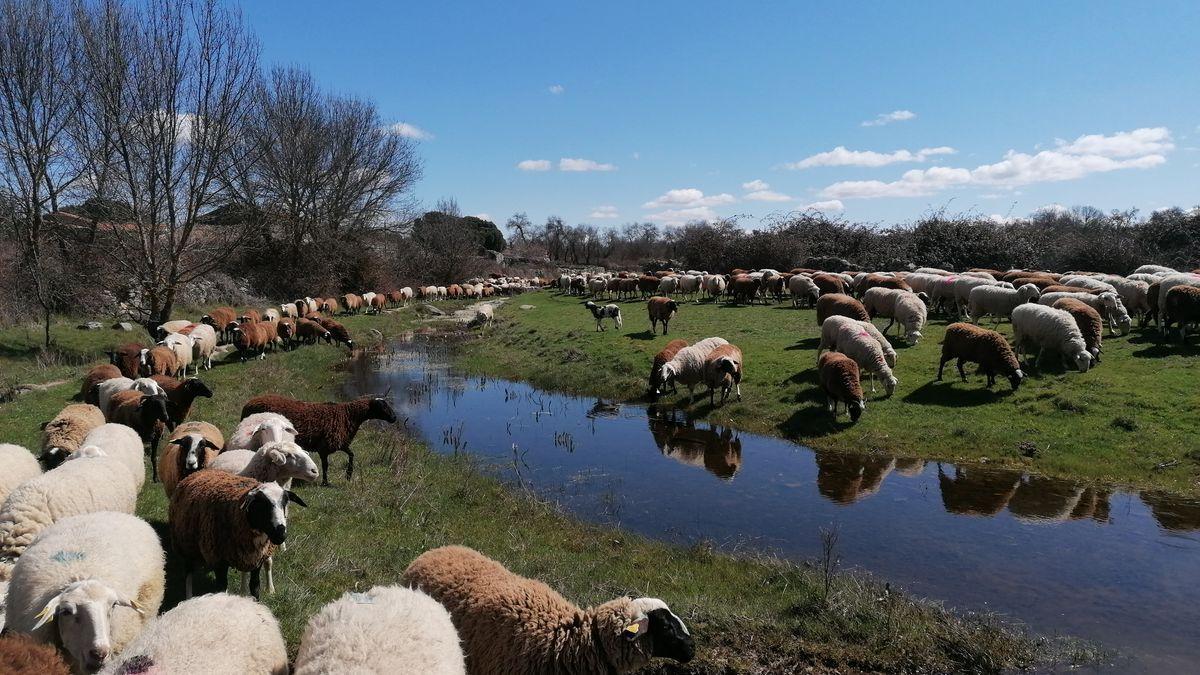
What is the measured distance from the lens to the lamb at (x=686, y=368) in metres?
16.2

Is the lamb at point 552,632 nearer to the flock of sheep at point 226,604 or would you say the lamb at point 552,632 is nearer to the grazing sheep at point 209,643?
the flock of sheep at point 226,604

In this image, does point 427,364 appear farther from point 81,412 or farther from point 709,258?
point 709,258

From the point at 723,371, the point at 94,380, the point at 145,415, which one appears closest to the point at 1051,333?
the point at 723,371

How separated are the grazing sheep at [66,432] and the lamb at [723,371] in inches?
485

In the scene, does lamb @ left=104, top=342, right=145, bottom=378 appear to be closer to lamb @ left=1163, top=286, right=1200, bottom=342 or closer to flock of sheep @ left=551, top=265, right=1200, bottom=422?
flock of sheep @ left=551, top=265, right=1200, bottom=422

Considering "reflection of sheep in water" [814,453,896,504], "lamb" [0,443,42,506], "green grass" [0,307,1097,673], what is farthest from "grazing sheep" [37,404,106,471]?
"reflection of sheep in water" [814,453,896,504]

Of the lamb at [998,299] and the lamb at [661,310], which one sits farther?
the lamb at [661,310]

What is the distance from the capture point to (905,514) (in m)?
9.80

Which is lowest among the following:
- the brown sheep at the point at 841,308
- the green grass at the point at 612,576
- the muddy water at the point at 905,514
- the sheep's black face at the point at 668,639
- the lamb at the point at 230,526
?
the muddy water at the point at 905,514

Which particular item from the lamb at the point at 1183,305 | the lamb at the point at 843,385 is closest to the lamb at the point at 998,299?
the lamb at the point at 1183,305

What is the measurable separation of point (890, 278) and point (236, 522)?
28.1 m

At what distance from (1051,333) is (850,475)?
7.77 metres

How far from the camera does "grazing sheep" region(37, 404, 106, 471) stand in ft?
28.5

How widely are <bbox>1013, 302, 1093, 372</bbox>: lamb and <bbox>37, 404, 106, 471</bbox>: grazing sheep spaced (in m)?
19.1
